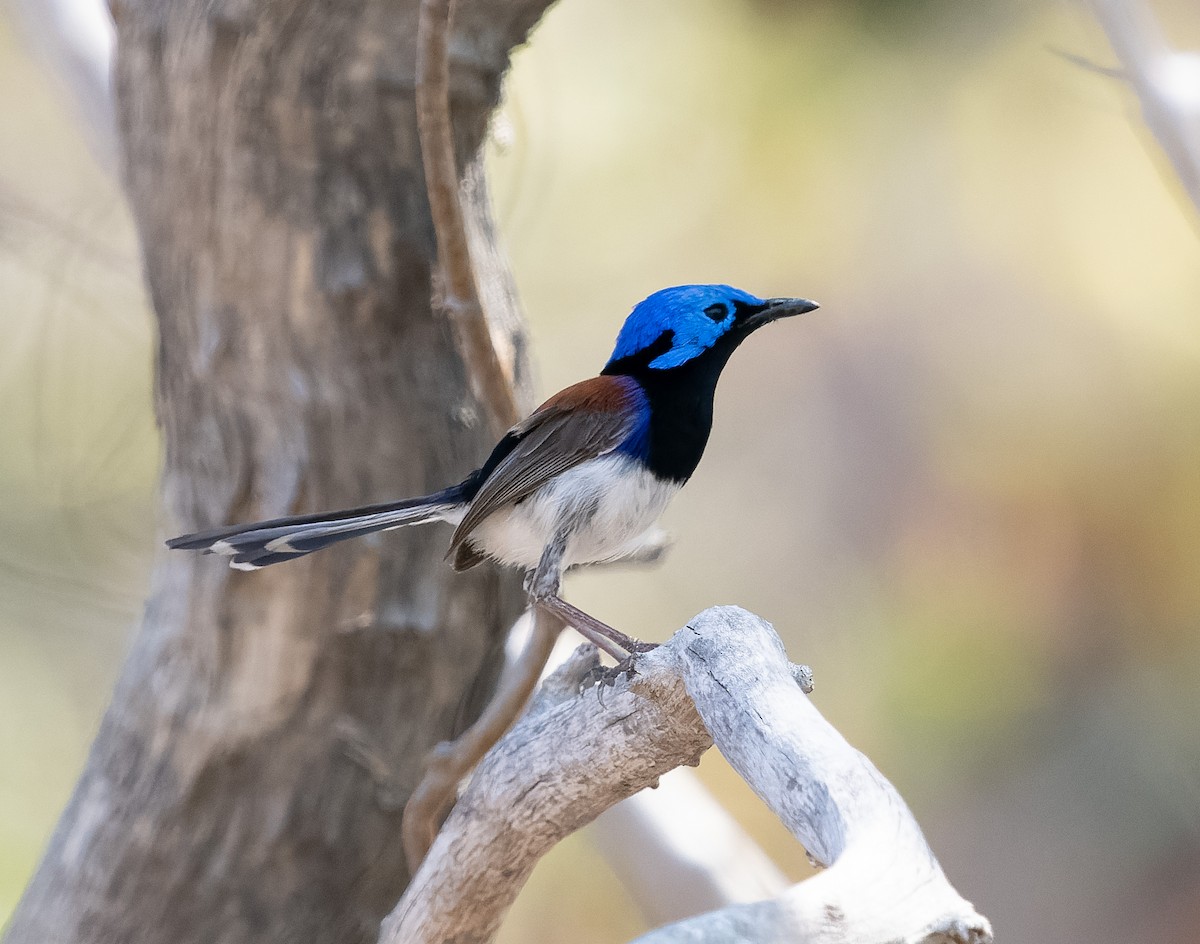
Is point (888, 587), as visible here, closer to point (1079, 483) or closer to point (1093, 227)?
point (1079, 483)

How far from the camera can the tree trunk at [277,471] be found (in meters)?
2.74

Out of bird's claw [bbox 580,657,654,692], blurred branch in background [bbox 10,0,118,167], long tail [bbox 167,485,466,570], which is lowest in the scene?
bird's claw [bbox 580,657,654,692]

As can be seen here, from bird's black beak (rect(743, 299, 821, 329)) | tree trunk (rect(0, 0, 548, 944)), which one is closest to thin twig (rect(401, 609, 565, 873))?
tree trunk (rect(0, 0, 548, 944))

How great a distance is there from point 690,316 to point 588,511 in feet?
1.53

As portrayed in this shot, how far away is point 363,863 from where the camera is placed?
2826 mm

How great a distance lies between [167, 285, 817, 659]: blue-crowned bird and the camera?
2502mm

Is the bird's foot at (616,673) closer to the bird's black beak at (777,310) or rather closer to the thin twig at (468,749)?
the thin twig at (468,749)

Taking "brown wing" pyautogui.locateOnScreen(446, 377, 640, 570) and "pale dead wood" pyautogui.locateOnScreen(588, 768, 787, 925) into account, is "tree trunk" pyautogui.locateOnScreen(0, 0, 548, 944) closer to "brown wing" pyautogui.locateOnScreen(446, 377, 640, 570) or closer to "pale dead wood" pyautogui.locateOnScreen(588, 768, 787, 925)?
"brown wing" pyautogui.locateOnScreen(446, 377, 640, 570)

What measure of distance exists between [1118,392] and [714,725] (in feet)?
17.0

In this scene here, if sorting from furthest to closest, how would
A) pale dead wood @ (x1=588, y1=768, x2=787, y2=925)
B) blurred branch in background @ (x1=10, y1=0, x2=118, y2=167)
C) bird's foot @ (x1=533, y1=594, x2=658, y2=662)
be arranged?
blurred branch in background @ (x1=10, y1=0, x2=118, y2=167) < pale dead wood @ (x1=588, y1=768, x2=787, y2=925) < bird's foot @ (x1=533, y1=594, x2=658, y2=662)

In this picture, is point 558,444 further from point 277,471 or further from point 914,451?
point 914,451

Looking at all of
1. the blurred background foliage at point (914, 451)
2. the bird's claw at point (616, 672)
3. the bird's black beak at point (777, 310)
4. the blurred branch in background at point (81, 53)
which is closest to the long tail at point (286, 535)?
the bird's claw at point (616, 672)

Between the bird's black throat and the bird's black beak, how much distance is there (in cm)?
4

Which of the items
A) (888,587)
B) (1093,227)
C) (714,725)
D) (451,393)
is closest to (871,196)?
(1093,227)
